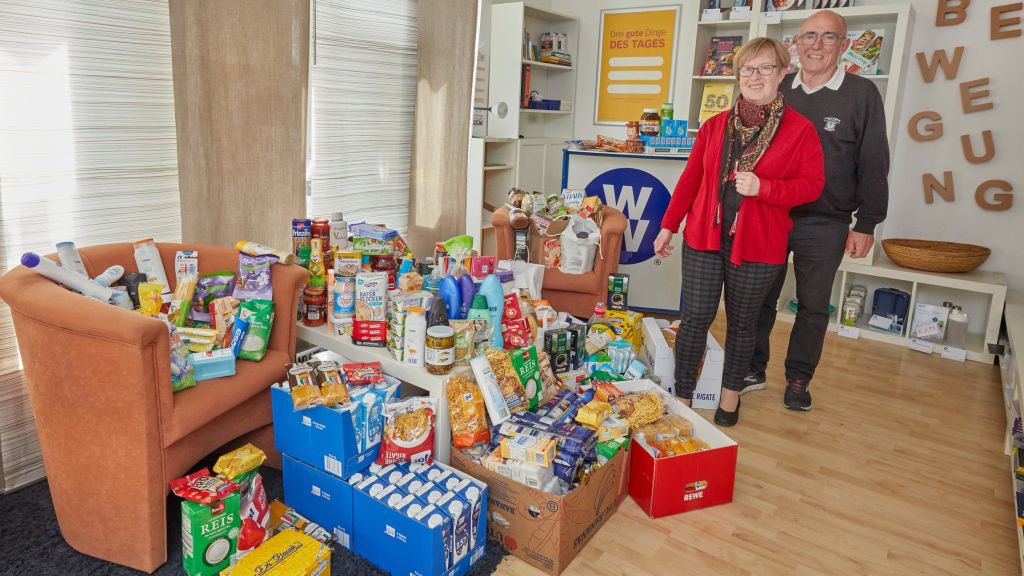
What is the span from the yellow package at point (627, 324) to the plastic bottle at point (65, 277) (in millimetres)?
1786

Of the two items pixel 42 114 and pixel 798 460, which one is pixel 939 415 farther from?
pixel 42 114

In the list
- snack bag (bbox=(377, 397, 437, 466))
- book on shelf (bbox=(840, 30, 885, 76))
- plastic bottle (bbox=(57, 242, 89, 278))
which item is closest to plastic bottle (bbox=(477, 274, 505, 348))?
snack bag (bbox=(377, 397, 437, 466))

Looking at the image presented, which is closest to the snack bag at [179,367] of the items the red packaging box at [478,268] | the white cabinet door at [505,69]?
the red packaging box at [478,268]

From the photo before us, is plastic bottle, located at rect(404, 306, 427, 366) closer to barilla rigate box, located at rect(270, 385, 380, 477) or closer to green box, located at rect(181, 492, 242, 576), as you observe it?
barilla rigate box, located at rect(270, 385, 380, 477)

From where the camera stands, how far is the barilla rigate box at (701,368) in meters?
2.83

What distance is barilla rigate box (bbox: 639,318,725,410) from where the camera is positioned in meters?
2.83

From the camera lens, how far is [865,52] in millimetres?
4074

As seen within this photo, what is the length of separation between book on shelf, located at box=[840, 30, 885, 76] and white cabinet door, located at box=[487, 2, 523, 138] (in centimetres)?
200

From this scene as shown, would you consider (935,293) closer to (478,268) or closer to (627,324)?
(627,324)

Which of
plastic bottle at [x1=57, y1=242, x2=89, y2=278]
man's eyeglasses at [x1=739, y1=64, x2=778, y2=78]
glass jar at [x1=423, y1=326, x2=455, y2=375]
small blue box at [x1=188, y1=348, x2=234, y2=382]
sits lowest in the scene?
small blue box at [x1=188, y1=348, x2=234, y2=382]

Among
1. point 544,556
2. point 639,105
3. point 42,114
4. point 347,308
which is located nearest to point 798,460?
point 544,556

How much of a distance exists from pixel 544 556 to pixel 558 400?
55 centimetres

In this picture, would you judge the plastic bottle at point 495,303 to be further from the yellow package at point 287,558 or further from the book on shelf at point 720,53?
the book on shelf at point 720,53

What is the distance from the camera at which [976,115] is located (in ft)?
12.9
